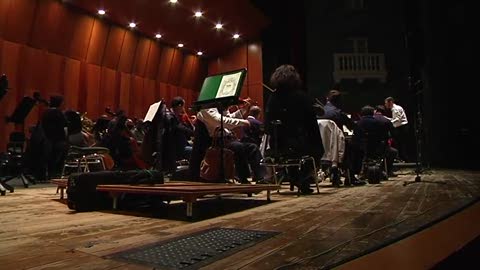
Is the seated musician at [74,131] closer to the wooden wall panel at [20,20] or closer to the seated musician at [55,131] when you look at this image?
the seated musician at [55,131]

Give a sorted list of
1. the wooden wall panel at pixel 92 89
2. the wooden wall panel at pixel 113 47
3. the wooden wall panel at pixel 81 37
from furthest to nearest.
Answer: the wooden wall panel at pixel 113 47 → the wooden wall panel at pixel 92 89 → the wooden wall panel at pixel 81 37

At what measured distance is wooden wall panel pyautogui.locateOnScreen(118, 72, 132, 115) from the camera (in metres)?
9.71

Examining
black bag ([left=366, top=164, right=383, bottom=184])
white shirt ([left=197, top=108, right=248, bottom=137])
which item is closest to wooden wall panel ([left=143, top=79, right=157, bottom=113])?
black bag ([left=366, top=164, right=383, bottom=184])

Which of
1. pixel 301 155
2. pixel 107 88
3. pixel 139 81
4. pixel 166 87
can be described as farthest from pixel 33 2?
pixel 301 155

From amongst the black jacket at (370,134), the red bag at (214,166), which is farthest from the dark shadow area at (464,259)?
the black jacket at (370,134)

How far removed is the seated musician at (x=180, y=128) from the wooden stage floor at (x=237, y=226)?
6.57ft

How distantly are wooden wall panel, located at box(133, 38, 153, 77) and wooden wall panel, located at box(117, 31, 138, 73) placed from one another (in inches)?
4.9

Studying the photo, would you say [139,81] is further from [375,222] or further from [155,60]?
[375,222]

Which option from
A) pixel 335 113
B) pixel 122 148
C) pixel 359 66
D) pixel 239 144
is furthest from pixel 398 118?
pixel 359 66

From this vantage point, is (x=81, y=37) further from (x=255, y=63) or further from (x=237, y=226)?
(x=237, y=226)

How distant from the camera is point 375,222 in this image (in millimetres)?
1896

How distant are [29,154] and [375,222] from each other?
5441 millimetres

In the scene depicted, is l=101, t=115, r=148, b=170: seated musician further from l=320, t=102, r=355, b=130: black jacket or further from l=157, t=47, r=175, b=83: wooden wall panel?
l=157, t=47, r=175, b=83: wooden wall panel

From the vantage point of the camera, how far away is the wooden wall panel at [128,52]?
9773 mm
